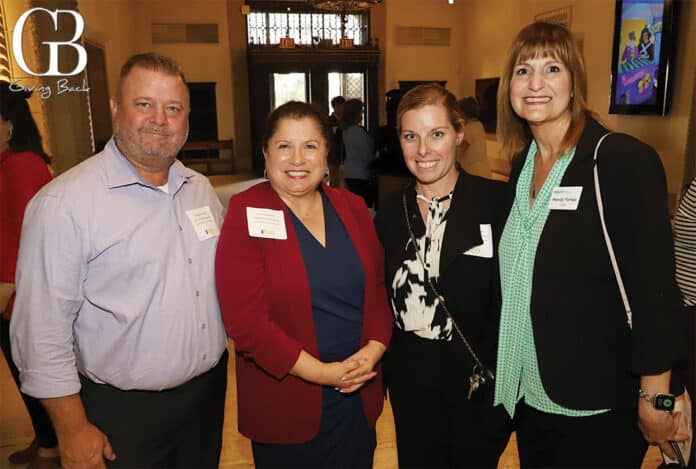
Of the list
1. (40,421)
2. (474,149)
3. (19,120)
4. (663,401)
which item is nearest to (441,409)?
(663,401)

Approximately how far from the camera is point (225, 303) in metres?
1.56

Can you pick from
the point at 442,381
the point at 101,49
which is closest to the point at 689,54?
the point at 442,381

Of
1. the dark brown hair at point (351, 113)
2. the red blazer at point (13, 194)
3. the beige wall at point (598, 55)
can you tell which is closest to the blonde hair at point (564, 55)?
the red blazer at point (13, 194)

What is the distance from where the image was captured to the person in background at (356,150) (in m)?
6.35

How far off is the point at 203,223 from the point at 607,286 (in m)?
1.23

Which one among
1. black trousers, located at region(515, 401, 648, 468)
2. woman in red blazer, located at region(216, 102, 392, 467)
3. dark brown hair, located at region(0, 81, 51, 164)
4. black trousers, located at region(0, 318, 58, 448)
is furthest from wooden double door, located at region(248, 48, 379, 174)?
black trousers, located at region(515, 401, 648, 468)

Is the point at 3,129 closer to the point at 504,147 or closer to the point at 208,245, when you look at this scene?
the point at 208,245

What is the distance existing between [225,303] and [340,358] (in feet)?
1.37

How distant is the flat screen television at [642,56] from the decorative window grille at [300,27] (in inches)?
310

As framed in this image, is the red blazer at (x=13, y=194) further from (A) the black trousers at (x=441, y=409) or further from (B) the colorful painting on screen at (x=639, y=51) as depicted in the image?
(B) the colorful painting on screen at (x=639, y=51)

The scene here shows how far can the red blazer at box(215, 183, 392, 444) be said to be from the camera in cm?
154

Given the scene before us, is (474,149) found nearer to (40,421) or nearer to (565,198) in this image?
(565,198)

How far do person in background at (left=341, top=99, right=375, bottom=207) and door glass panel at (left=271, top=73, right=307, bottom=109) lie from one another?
708 cm

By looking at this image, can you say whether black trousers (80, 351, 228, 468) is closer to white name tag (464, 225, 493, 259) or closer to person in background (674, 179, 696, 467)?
white name tag (464, 225, 493, 259)
